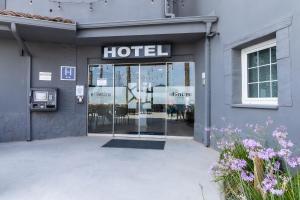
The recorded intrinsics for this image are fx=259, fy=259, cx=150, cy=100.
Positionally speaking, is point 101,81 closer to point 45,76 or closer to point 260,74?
point 45,76

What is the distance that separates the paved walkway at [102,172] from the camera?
12.0 ft

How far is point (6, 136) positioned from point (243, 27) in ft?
23.1

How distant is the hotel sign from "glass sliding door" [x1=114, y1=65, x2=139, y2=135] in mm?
584

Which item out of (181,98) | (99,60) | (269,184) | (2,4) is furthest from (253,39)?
(2,4)

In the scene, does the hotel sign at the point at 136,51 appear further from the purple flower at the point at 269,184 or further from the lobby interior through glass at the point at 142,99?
the purple flower at the point at 269,184

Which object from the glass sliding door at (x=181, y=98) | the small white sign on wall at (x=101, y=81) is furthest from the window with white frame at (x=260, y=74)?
the small white sign on wall at (x=101, y=81)

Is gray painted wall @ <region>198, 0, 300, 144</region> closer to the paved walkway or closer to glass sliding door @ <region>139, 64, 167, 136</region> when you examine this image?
the paved walkway

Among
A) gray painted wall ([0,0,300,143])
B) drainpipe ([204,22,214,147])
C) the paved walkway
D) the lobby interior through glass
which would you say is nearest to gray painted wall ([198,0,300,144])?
gray painted wall ([0,0,300,143])

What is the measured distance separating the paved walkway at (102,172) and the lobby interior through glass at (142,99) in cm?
143

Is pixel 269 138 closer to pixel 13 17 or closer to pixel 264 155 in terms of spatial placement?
pixel 264 155

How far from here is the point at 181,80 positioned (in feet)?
26.8

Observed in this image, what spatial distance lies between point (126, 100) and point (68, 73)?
2029mm

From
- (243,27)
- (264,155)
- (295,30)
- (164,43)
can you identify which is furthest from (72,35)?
(264,155)

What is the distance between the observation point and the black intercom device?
770 centimetres
